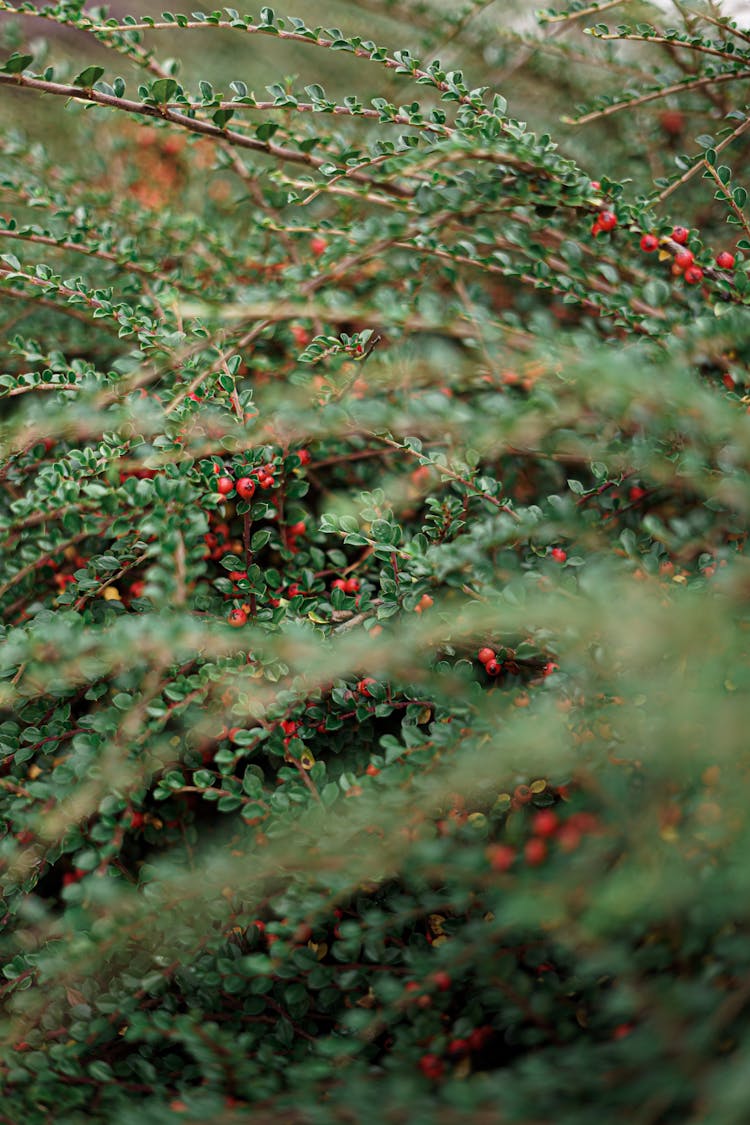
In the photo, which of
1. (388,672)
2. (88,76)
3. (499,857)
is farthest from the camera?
(88,76)

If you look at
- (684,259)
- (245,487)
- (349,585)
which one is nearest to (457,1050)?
(349,585)

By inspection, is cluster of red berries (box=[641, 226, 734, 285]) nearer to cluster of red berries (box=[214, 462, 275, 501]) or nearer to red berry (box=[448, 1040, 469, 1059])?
cluster of red berries (box=[214, 462, 275, 501])

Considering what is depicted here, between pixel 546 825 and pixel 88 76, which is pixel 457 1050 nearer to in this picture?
pixel 546 825

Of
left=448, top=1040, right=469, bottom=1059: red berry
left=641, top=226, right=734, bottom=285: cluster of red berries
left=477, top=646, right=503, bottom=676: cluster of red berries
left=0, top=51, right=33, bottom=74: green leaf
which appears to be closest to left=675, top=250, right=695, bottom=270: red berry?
left=641, top=226, right=734, bottom=285: cluster of red berries

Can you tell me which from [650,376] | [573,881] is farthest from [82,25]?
[573,881]

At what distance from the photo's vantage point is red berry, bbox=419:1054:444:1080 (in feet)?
2.30

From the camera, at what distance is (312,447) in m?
1.08

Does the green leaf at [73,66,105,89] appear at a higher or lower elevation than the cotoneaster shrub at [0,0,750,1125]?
higher

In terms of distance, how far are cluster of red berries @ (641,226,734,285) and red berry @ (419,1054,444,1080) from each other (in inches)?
34.3

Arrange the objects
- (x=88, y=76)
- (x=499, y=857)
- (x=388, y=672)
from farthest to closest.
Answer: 1. (x=88, y=76)
2. (x=388, y=672)
3. (x=499, y=857)

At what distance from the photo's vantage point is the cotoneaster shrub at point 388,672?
59cm

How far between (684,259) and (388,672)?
61 cm

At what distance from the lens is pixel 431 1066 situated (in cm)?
71

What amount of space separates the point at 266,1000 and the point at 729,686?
0.54 metres
